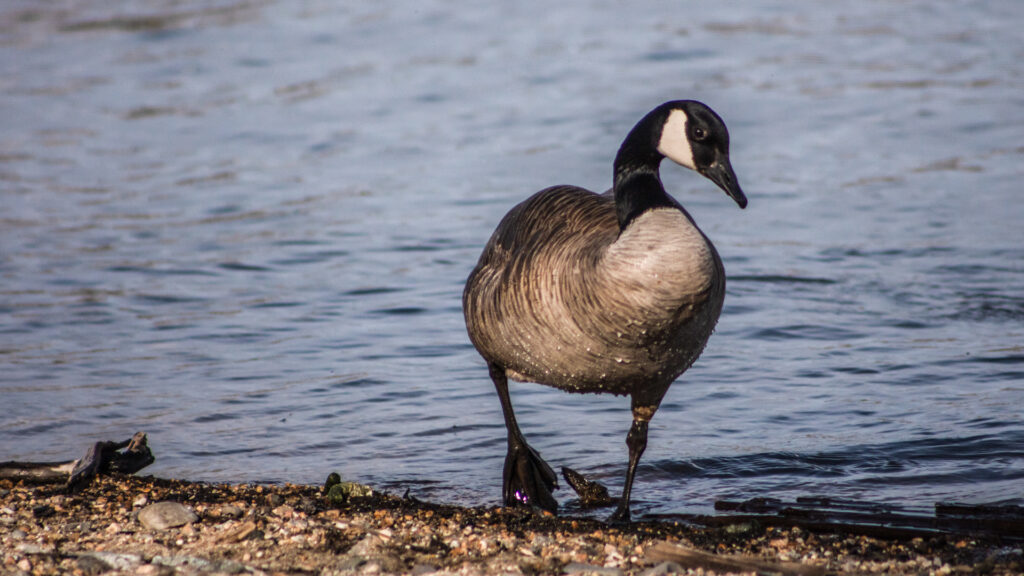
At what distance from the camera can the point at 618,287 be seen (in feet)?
17.4

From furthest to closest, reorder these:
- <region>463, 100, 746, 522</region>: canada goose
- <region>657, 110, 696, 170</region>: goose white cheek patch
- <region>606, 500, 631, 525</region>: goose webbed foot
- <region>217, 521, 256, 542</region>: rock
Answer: <region>606, 500, 631, 525</region>: goose webbed foot, <region>657, 110, 696, 170</region>: goose white cheek patch, <region>463, 100, 746, 522</region>: canada goose, <region>217, 521, 256, 542</region>: rock

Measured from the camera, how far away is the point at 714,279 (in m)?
5.36

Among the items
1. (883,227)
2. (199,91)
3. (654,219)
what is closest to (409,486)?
(654,219)

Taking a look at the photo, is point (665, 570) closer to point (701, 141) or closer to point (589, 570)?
point (589, 570)

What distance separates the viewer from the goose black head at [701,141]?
557 centimetres

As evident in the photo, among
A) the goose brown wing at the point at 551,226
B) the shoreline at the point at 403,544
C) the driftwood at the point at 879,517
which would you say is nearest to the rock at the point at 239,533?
the shoreline at the point at 403,544

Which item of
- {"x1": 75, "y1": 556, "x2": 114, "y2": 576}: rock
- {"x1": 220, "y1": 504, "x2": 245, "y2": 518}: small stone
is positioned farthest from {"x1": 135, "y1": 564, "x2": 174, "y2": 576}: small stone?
{"x1": 220, "y1": 504, "x2": 245, "y2": 518}: small stone

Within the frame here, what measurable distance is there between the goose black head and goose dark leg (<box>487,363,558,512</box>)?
1.60m

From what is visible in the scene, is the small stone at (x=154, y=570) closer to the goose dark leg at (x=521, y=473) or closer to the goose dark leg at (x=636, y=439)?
the goose dark leg at (x=521, y=473)

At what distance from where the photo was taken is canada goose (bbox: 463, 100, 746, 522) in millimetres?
5262

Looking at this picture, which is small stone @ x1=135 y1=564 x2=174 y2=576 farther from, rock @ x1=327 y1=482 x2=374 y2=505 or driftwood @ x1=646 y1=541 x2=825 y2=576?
driftwood @ x1=646 y1=541 x2=825 y2=576

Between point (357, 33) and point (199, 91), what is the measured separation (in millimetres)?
4235

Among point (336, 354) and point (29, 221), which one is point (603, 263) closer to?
point (336, 354)

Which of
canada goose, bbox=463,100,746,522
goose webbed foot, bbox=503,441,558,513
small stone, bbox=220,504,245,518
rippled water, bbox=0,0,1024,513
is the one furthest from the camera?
rippled water, bbox=0,0,1024,513
